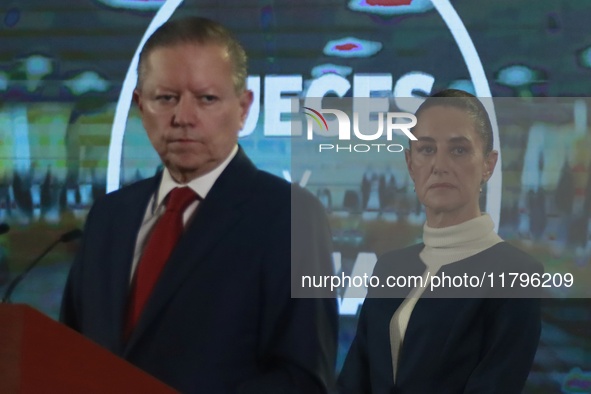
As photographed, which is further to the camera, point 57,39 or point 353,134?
point 57,39

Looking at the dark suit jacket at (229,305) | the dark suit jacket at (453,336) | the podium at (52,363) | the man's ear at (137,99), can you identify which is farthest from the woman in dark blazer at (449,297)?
the podium at (52,363)

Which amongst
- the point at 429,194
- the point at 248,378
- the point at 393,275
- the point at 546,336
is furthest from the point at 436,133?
the point at 248,378

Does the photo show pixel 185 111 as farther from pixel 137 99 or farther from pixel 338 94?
pixel 338 94

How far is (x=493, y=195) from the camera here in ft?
9.77

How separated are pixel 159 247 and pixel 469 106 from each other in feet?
3.44

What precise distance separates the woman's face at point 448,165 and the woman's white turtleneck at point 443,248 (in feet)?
0.09

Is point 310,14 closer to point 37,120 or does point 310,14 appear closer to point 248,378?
point 37,120

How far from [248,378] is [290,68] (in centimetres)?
101

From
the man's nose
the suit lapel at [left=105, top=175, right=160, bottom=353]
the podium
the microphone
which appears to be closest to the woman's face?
the man's nose

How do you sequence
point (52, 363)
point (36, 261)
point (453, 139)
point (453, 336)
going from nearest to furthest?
1. point (52, 363)
2. point (453, 336)
3. point (453, 139)
4. point (36, 261)

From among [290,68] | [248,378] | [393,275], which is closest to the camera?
[248,378]

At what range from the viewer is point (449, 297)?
2.85 meters
